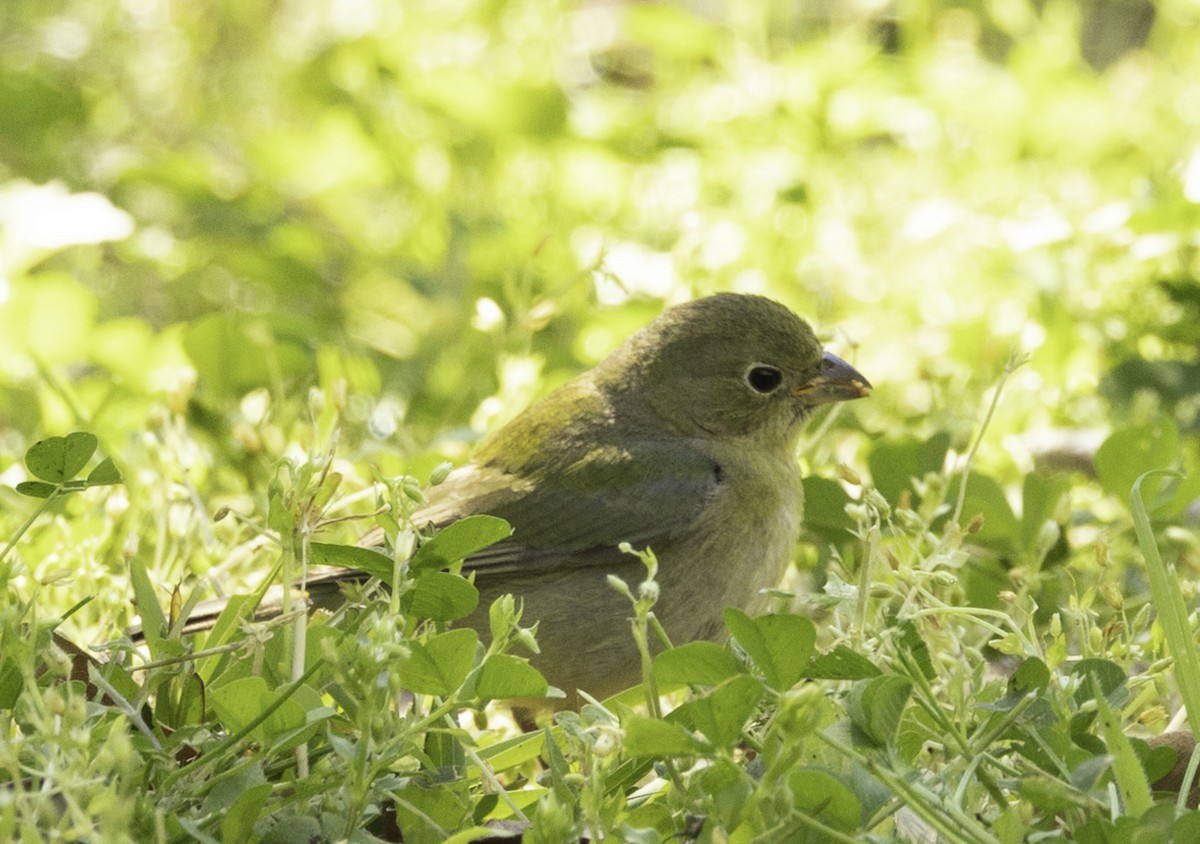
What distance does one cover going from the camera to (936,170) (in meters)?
5.45

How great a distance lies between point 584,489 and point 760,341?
67 cm

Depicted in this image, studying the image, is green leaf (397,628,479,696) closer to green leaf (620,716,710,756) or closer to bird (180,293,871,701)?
green leaf (620,716,710,756)

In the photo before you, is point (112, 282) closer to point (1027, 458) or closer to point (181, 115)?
point (181, 115)

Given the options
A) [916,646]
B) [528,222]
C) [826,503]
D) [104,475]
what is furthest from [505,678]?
[528,222]

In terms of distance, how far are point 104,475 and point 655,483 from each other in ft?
5.02

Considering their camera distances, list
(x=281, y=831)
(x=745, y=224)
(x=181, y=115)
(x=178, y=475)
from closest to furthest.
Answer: (x=281, y=831)
(x=178, y=475)
(x=745, y=224)
(x=181, y=115)

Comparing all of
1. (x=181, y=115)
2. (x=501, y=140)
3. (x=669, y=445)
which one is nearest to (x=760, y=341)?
(x=669, y=445)

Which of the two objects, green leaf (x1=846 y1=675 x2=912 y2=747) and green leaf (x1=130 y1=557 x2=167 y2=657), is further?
green leaf (x1=130 y1=557 x2=167 y2=657)

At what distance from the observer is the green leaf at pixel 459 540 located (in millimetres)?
2088

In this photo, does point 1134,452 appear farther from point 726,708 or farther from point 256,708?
point 256,708

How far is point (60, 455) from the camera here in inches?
85.7

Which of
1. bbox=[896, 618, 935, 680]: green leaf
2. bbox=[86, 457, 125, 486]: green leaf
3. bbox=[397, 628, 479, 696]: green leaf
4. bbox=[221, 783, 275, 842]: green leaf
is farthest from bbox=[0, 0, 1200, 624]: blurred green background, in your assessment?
bbox=[896, 618, 935, 680]: green leaf

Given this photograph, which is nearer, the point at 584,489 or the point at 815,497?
the point at 815,497

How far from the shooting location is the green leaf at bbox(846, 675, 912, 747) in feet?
5.99
